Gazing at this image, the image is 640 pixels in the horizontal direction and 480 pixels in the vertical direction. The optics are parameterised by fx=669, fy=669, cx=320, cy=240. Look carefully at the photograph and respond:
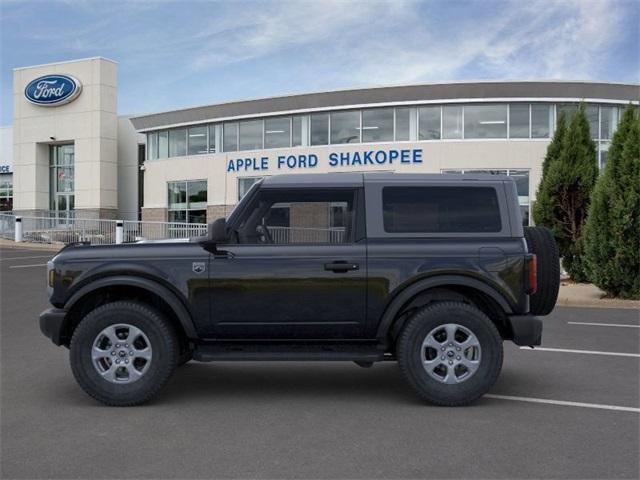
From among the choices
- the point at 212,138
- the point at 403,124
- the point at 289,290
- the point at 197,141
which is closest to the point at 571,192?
the point at 289,290

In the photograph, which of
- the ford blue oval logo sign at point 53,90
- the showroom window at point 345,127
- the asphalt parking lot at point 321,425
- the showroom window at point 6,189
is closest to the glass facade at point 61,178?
the ford blue oval logo sign at point 53,90

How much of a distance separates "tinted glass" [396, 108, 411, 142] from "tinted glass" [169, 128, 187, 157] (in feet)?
38.9

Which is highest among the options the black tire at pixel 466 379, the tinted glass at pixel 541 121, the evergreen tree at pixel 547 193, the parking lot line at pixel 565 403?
the tinted glass at pixel 541 121

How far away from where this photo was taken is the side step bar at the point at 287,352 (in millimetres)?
5438

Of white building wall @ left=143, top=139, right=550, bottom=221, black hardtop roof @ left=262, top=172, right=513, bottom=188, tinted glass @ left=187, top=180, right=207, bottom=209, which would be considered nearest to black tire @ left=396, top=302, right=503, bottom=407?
black hardtop roof @ left=262, top=172, right=513, bottom=188

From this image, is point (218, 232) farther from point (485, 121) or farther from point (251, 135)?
point (251, 135)

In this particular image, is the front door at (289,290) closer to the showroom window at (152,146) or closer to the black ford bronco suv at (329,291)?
the black ford bronco suv at (329,291)

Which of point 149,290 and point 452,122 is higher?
point 452,122

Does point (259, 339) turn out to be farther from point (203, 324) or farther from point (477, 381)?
point (477, 381)

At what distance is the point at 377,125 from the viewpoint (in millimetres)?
28938

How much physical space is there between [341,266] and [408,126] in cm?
2376

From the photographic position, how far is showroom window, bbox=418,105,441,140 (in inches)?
1102

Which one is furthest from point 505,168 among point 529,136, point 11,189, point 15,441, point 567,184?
point 11,189

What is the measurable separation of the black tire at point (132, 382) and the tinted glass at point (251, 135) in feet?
87.7
